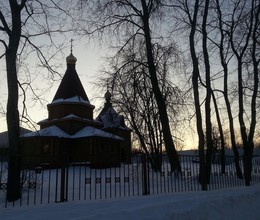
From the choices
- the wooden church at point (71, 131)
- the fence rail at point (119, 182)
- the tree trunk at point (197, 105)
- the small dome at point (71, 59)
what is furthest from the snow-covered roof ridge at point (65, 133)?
the tree trunk at point (197, 105)

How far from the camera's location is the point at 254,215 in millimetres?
8680

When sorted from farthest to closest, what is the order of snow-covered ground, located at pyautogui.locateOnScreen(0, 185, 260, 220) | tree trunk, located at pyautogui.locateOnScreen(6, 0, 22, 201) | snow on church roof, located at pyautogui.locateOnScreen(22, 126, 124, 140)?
snow on church roof, located at pyautogui.locateOnScreen(22, 126, 124, 140), tree trunk, located at pyautogui.locateOnScreen(6, 0, 22, 201), snow-covered ground, located at pyautogui.locateOnScreen(0, 185, 260, 220)

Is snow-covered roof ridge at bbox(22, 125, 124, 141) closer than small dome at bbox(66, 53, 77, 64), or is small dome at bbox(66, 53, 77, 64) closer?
snow-covered roof ridge at bbox(22, 125, 124, 141)

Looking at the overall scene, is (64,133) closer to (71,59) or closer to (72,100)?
(72,100)

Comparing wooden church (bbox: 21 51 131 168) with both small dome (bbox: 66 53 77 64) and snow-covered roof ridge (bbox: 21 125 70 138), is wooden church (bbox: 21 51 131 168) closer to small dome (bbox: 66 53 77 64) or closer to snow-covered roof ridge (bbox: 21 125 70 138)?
→ snow-covered roof ridge (bbox: 21 125 70 138)

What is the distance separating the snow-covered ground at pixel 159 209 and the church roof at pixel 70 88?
79.6 feet

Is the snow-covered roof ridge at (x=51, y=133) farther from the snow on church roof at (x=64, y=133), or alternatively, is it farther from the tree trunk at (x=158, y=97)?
the tree trunk at (x=158, y=97)

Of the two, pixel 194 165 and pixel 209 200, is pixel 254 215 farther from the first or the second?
pixel 194 165

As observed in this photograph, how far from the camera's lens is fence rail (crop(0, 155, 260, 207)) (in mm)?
9711

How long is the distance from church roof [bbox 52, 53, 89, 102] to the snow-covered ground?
24253mm

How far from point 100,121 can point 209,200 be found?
93.6 feet

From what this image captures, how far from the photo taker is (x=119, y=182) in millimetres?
10477

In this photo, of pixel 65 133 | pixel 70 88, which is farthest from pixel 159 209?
pixel 70 88

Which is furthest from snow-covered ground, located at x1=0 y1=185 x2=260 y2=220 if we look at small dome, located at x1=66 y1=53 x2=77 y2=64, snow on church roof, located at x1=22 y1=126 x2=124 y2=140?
small dome, located at x1=66 y1=53 x2=77 y2=64
